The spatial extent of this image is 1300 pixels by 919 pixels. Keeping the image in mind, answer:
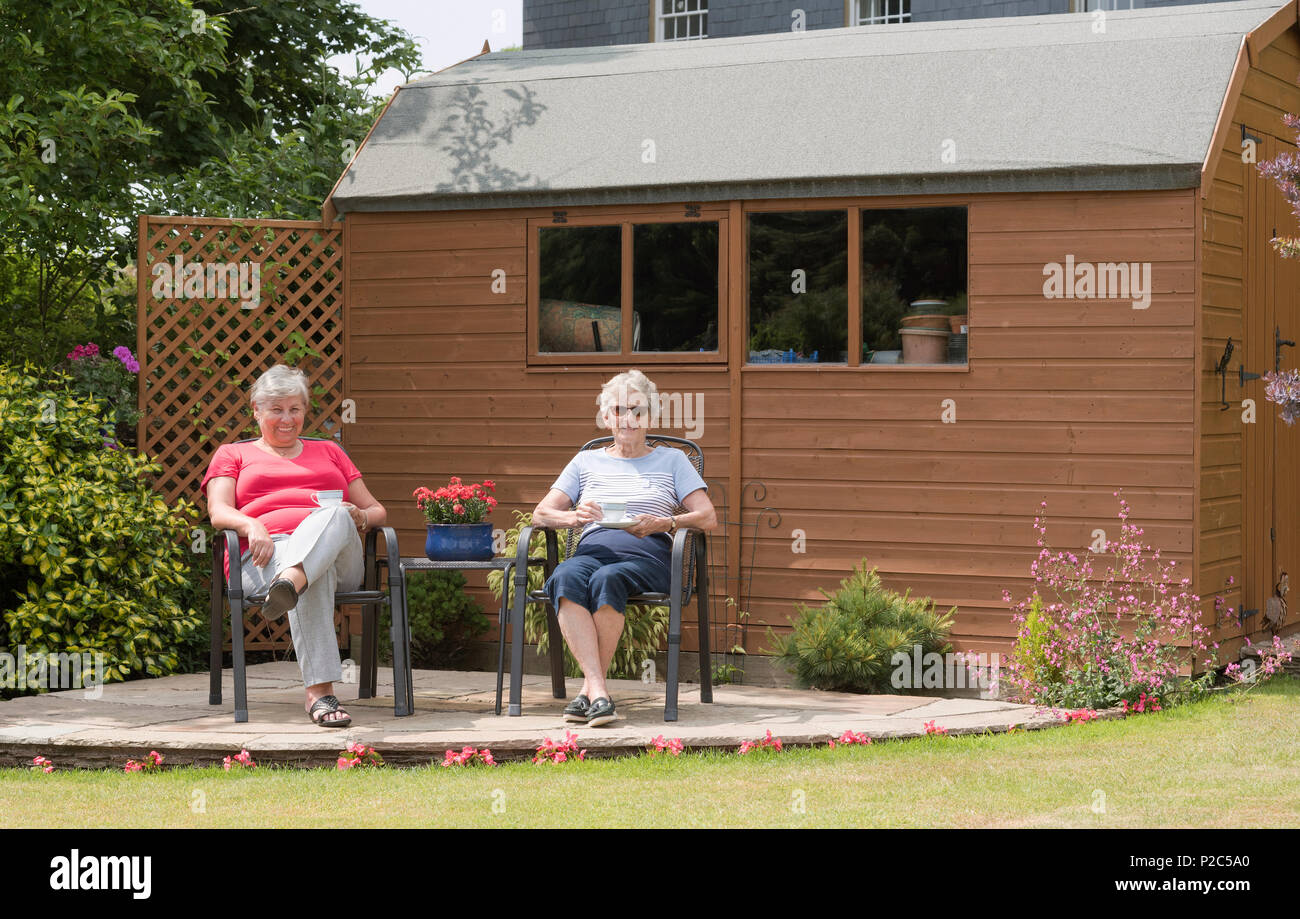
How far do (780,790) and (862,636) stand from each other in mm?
1906

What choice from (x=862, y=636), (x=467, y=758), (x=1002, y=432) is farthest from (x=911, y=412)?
(x=467, y=758)

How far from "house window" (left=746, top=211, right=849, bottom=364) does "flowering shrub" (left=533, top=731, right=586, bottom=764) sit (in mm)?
2489

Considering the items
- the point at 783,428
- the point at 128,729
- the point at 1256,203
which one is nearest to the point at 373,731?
the point at 128,729

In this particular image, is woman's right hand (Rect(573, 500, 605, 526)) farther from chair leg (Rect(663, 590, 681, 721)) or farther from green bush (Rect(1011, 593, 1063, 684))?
green bush (Rect(1011, 593, 1063, 684))

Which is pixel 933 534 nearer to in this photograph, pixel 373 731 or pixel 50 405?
pixel 373 731

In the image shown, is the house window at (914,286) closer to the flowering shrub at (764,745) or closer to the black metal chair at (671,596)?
the black metal chair at (671,596)

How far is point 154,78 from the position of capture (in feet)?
29.5

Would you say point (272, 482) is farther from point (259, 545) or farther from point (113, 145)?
point (113, 145)

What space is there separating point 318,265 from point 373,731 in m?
3.23

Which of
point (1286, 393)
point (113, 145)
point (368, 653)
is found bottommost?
point (368, 653)

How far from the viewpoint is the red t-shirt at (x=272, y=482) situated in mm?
5914

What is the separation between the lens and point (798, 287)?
23.3 ft

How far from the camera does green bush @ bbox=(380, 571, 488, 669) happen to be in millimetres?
7391

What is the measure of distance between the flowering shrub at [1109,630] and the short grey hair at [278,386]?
305cm
